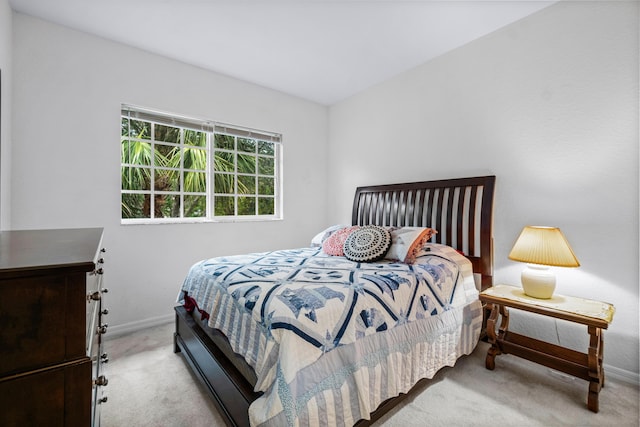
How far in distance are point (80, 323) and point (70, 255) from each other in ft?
0.69

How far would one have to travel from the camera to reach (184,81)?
3.04m

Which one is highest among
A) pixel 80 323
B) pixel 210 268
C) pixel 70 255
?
pixel 70 255

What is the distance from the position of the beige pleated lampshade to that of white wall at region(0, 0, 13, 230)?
3.64m

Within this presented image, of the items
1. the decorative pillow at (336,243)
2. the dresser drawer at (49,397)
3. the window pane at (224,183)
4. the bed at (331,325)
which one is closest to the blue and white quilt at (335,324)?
the bed at (331,325)

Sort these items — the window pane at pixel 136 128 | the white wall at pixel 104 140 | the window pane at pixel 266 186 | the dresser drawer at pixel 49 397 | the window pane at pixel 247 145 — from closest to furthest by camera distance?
the dresser drawer at pixel 49 397 < the white wall at pixel 104 140 < the window pane at pixel 136 128 < the window pane at pixel 247 145 < the window pane at pixel 266 186

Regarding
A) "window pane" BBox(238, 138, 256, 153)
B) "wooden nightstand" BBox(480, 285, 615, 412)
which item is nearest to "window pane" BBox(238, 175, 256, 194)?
"window pane" BBox(238, 138, 256, 153)

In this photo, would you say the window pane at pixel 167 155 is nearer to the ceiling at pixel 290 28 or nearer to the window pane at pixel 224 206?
the window pane at pixel 224 206

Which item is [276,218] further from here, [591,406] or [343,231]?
[591,406]

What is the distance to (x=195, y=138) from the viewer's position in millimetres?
3271

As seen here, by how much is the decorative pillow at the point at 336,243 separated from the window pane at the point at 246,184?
147 centimetres

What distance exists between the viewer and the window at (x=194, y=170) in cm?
290

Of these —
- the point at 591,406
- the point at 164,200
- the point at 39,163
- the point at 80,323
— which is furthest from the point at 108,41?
the point at 591,406

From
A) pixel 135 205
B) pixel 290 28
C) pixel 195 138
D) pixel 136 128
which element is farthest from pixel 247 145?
pixel 290 28

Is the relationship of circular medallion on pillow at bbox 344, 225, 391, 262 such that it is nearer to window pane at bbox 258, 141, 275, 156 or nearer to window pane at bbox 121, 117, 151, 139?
window pane at bbox 258, 141, 275, 156
